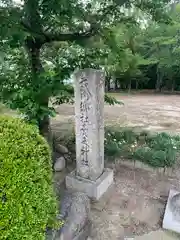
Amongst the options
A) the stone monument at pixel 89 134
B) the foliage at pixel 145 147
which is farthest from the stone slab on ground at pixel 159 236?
the foliage at pixel 145 147

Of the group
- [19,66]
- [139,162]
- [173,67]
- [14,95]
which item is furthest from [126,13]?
[173,67]

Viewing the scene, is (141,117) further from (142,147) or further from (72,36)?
(72,36)

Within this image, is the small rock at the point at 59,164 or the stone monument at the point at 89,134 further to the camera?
the small rock at the point at 59,164

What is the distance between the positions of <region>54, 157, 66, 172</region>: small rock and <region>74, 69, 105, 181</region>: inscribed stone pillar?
18.9 inches

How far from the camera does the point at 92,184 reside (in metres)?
2.80

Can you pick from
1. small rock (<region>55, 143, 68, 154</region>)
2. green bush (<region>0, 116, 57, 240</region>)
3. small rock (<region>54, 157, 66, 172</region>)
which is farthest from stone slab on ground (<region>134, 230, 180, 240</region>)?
small rock (<region>55, 143, 68, 154</region>)

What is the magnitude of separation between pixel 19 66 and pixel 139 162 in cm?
209

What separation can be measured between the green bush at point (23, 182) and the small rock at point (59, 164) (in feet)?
5.35

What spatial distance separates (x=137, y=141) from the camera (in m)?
4.11

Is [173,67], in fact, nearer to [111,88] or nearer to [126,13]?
[111,88]

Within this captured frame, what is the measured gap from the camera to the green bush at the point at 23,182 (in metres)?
1.34

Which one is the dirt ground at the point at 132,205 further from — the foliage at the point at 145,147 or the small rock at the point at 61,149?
the small rock at the point at 61,149

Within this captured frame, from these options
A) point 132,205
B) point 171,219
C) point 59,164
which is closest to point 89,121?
point 59,164

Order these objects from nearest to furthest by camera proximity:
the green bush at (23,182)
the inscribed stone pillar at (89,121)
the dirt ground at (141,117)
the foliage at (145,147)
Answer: the green bush at (23,182) → the inscribed stone pillar at (89,121) → the foliage at (145,147) → the dirt ground at (141,117)
